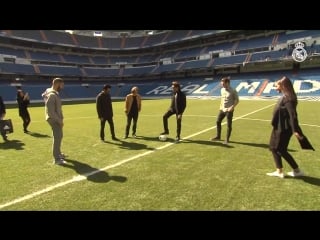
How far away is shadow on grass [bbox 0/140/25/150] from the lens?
950 cm

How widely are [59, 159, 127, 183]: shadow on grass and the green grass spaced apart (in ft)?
0.07


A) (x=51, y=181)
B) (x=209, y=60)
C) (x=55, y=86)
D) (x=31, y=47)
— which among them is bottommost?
(x=51, y=181)

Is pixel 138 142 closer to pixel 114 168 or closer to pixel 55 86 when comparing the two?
pixel 114 168

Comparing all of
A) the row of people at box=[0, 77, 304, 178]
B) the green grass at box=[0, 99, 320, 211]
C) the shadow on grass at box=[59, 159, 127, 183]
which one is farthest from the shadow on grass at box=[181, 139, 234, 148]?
the shadow on grass at box=[59, 159, 127, 183]

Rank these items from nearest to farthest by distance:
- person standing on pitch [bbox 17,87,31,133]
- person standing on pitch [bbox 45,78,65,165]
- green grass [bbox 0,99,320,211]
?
green grass [bbox 0,99,320,211]
person standing on pitch [bbox 45,78,65,165]
person standing on pitch [bbox 17,87,31,133]

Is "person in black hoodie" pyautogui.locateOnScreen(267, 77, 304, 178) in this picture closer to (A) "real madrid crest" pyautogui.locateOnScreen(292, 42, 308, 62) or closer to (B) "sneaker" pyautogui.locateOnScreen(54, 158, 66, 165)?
(B) "sneaker" pyautogui.locateOnScreen(54, 158, 66, 165)

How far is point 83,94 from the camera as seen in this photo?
57.1 m

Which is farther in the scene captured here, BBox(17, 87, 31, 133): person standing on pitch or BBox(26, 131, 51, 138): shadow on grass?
BBox(17, 87, 31, 133): person standing on pitch

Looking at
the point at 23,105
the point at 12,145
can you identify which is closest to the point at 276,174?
the point at 12,145

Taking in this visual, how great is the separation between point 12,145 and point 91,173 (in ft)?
17.1
